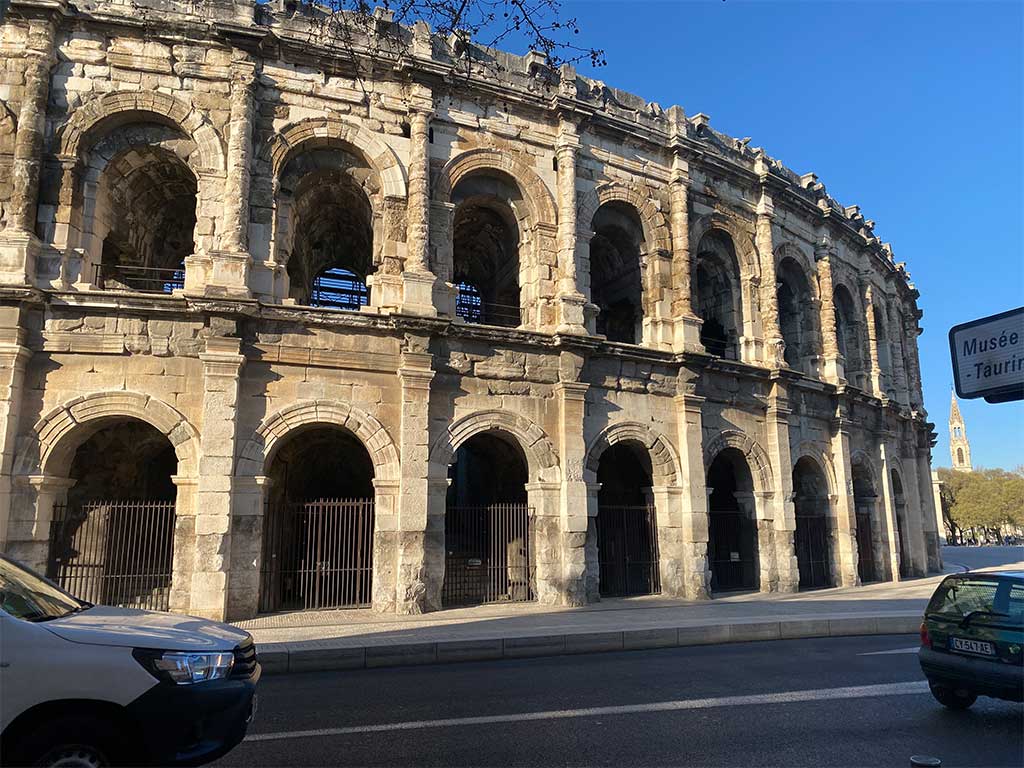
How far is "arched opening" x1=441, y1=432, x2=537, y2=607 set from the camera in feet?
45.7

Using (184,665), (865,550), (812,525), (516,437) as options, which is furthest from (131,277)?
(865,550)

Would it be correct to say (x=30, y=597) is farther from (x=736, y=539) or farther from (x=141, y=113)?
(x=736, y=539)

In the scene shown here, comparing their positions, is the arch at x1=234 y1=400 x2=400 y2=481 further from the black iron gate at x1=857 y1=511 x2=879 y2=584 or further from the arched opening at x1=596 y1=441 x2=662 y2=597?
the black iron gate at x1=857 y1=511 x2=879 y2=584

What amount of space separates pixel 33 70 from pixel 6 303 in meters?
4.29

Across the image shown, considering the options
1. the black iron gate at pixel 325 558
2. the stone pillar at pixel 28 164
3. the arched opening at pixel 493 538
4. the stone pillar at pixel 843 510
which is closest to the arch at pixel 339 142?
the stone pillar at pixel 28 164

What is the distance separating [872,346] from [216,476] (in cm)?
2017

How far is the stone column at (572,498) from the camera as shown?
13289mm

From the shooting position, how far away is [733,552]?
1719cm

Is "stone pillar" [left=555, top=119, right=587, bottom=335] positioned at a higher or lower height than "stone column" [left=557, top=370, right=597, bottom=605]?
higher

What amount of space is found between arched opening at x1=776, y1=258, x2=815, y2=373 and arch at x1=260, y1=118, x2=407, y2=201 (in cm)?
1189

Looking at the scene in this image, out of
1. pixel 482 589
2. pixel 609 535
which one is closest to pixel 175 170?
pixel 482 589

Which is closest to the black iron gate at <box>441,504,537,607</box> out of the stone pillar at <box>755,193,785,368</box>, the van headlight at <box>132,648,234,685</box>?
the stone pillar at <box>755,193,785,368</box>

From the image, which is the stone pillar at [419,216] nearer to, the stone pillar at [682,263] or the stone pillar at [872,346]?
the stone pillar at [682,263]

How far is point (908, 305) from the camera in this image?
28.0 m
